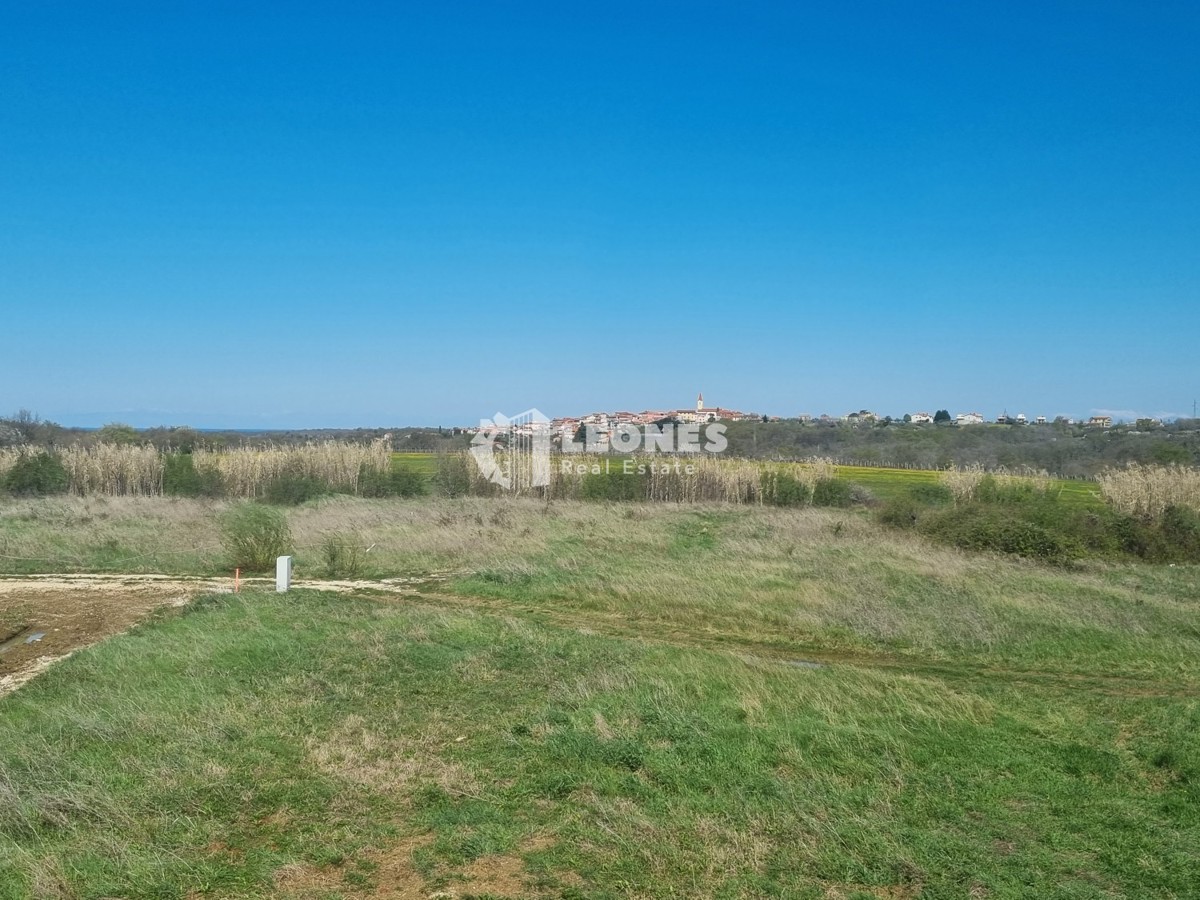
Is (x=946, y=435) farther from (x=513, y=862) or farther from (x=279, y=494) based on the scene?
(x=513, y=862)

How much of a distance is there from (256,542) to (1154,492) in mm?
27635

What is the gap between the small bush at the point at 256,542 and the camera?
60.1 feet

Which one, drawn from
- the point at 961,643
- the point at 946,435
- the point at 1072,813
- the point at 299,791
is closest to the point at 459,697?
the point at 299,791

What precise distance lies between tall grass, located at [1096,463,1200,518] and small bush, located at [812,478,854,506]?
485 inches

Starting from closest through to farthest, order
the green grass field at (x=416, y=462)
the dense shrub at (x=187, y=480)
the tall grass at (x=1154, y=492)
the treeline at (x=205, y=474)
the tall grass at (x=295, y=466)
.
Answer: the tall grass at (x=1154, y=492) < the treeline at (x=205, y=474) < the dense shrub at (x=187, y=480) < the tall grass at (x=295, y=466) < the green grass field at (x=416, y=462)

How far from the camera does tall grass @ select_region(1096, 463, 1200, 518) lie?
2573 centimetres

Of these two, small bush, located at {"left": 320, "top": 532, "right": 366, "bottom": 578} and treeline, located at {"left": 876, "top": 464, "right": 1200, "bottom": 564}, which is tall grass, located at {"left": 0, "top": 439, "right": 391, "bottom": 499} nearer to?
small bush, located at {"left": 320, "top": 532, "right": 366, "bottom": 578}

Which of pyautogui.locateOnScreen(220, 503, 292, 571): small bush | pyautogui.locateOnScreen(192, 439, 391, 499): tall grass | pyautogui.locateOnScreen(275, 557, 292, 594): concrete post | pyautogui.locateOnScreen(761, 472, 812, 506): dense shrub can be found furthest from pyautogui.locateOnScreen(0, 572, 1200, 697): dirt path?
pyautogui.locateOnScreen(761, 472, 812, 506): dense shrub

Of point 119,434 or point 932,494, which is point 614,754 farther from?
point 119,434

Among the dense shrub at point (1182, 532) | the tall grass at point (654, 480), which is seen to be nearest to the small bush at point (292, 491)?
the tall grass at point (654, 480)

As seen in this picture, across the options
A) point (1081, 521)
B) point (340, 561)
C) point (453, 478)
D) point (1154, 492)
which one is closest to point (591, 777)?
point (340, 561)

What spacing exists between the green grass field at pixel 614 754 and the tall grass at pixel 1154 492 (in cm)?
1444

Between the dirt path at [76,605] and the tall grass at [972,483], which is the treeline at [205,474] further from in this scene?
the tall grass at [972,483]

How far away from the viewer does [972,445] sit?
65500 millimetres
